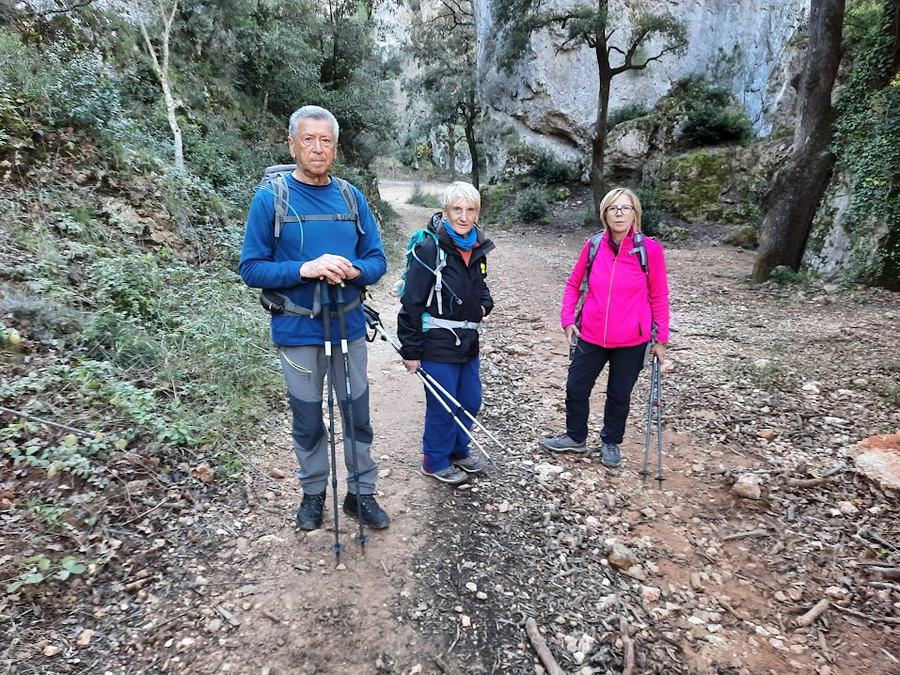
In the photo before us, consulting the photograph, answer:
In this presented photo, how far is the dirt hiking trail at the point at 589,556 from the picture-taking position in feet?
7.91

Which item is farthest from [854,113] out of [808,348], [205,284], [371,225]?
[205,284]

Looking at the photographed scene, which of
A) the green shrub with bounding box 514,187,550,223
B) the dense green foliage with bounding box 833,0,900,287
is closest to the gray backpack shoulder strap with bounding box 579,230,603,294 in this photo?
the dense green foliage with bounding box 833,0,900,287

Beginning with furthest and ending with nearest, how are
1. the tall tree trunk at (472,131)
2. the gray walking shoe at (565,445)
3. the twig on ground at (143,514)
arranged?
the tall tree trunk at (472,131) → the gray walking shoe at (565,445) → the twig on ground at (143,514)

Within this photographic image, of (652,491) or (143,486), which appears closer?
(143,486)

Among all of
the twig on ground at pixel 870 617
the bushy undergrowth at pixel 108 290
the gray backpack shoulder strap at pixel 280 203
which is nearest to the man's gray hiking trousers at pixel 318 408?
the gray backpack shoulder strap at pixel 280 203

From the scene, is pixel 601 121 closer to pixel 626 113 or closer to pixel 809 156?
pixel 626 113

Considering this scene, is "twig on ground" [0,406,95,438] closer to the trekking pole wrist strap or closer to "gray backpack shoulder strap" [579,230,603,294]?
the trekking pole wrist strap

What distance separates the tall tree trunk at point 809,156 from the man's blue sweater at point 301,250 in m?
9.21

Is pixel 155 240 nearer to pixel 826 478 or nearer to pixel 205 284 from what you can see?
pixel 205 284

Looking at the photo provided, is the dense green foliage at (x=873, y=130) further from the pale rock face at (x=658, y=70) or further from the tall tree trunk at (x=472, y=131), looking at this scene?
the tall tree trunk at (x=472, y=131)

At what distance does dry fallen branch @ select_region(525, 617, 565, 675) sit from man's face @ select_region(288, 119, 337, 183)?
2.55 metres

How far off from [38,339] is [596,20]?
1672cm

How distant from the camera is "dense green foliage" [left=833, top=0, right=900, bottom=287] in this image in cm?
797

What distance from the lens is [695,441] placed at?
4.40 meters
